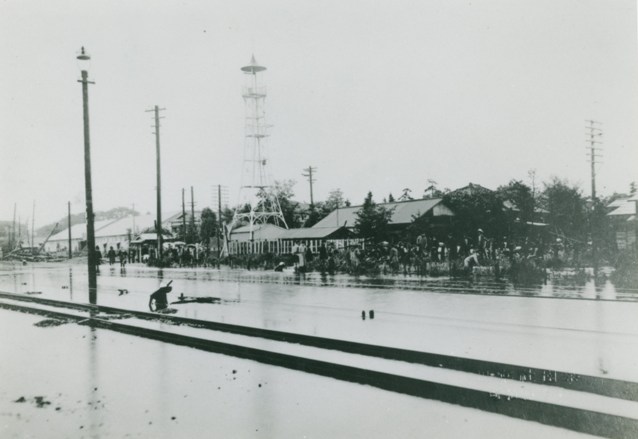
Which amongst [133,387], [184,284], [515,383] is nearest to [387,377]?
[515,383]

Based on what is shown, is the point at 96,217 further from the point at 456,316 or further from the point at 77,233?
the point at 456,316

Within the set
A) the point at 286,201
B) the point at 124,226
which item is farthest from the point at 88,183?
the point at 124,226

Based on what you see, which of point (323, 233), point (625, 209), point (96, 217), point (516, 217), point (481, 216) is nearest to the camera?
point (481, 216)

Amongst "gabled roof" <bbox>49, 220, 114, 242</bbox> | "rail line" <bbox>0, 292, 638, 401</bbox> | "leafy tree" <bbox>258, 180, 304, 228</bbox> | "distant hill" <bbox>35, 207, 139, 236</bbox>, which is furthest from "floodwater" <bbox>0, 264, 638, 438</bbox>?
"distant hill" <bbox>35, 207, 139, 236</bbox>

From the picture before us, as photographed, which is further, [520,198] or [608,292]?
[520,198]

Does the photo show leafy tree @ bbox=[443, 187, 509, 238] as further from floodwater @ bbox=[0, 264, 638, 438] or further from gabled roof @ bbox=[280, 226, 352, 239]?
floodwater @ bbox=[0, 264, 638, 438]

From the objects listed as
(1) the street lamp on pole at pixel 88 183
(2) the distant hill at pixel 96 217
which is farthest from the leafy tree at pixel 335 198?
(2) the distant hill at pixel 96 217

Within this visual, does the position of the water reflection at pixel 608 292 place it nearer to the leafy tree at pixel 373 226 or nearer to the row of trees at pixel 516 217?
the row of trees at pixel 516 217

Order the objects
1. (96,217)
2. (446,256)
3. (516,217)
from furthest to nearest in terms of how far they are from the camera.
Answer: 1. (96,217)
2. (516,217)
3. (446,256)

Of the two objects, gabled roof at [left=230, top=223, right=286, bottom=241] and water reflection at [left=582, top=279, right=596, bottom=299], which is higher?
gabled roof at [left=230, top=223, right=286, bottom=241]
